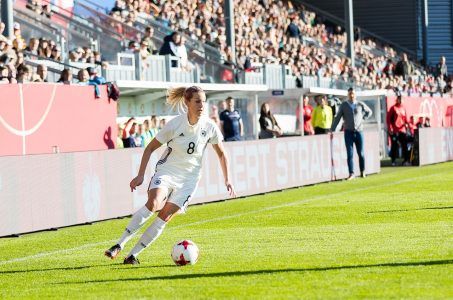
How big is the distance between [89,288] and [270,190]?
1539 centimetres

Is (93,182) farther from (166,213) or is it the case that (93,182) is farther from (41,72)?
(166,213)

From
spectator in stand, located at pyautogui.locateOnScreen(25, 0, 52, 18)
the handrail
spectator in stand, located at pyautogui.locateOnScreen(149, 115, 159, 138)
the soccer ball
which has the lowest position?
the soccer ball

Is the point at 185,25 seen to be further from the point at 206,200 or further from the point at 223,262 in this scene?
the point at 223,262

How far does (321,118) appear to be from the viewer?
1241 inches

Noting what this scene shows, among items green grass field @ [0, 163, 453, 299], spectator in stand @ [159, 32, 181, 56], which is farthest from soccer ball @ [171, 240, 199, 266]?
spectator in stand @ [159, 32, 181, 56]

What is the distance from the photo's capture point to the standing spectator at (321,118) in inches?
1240

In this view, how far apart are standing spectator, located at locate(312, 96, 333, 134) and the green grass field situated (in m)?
10.5

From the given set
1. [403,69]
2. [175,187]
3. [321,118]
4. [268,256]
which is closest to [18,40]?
[321,118]

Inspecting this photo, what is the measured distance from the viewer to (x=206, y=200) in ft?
74.3

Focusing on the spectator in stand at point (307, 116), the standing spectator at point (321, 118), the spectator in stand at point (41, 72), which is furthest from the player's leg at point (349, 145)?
the spectator in stand at point (41, 72)

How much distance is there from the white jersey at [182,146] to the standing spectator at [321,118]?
63.7 feet

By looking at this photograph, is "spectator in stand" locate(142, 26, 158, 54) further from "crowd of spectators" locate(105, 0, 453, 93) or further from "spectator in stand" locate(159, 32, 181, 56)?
"crowd of spectators" locate(105, 0, 453, 93)

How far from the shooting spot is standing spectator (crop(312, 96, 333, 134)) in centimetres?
3148

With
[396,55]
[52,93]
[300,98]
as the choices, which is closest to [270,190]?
[52,93]
